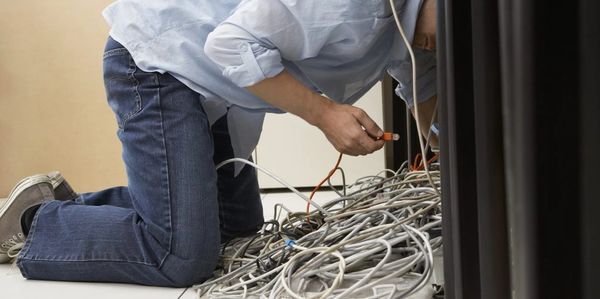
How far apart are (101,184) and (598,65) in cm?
322

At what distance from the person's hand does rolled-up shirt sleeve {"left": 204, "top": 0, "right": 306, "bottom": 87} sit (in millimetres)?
122

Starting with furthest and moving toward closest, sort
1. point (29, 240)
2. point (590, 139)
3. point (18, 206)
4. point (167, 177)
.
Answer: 1. point (18, 206)
2. point (29, 240)
3. point (167, 177)
4. point (590, 139)

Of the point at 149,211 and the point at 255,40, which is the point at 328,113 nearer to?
the point at 255,40

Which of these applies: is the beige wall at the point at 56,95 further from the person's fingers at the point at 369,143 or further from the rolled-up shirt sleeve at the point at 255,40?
the person's fingers at the point at 369,143

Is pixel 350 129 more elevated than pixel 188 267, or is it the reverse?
pixel 350 129

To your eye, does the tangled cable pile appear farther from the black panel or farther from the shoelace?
the black panel

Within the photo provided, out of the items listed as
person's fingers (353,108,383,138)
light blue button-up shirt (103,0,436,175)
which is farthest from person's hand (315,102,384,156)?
light blue button-up shirt (103,0,436,175)

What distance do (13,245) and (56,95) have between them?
1838 mm

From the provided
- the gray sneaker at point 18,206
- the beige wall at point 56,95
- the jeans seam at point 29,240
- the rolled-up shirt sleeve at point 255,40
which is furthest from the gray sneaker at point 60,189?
the beige wall at point 56,95

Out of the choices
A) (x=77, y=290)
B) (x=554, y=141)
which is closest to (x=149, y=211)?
(x=77, y=290)

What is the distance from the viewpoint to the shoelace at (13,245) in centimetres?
152

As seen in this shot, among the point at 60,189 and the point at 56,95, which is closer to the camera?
the point at 60,189

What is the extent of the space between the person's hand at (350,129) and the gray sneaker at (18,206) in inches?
31.9

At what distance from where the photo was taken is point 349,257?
1.05 m
